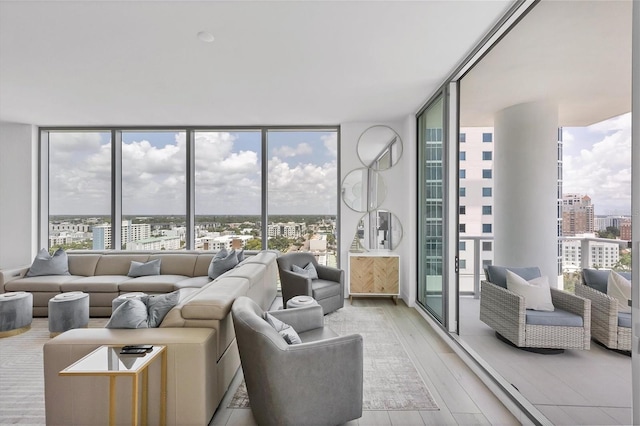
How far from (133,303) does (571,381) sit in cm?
318

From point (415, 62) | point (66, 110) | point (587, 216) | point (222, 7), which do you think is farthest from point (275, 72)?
point (66, 110)

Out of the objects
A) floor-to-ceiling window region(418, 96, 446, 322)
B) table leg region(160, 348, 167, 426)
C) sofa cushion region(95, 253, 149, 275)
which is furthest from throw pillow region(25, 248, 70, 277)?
floor-to-ceiling window region(418, 96, 446, 322)

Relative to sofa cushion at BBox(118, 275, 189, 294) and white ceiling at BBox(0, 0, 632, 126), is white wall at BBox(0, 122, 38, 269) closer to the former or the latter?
white ceiling at BBox(0, 0, 632, 126)

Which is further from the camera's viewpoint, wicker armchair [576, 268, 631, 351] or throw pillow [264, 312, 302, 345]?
wicker armchair [576, 268, 631, 351]

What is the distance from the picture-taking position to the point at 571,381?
241cm

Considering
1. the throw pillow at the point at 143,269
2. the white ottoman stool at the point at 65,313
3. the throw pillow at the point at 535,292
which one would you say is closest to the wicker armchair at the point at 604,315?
the throw pillow at the point at 535,292

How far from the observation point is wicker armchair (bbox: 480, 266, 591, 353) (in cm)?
267

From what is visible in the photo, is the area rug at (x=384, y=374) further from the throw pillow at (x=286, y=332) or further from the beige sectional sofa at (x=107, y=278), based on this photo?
the beige sectional sofa at (x=107, y=278)

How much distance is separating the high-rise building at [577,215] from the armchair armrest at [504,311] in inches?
32.0

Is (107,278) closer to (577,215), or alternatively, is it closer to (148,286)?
(148,286)

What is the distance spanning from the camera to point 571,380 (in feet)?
Result: 7.95

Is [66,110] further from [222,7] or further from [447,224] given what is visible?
[447,224]

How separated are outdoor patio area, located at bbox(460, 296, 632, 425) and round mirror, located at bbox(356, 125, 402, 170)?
2.96 meters

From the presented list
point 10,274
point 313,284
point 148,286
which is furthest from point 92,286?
point 313,284
